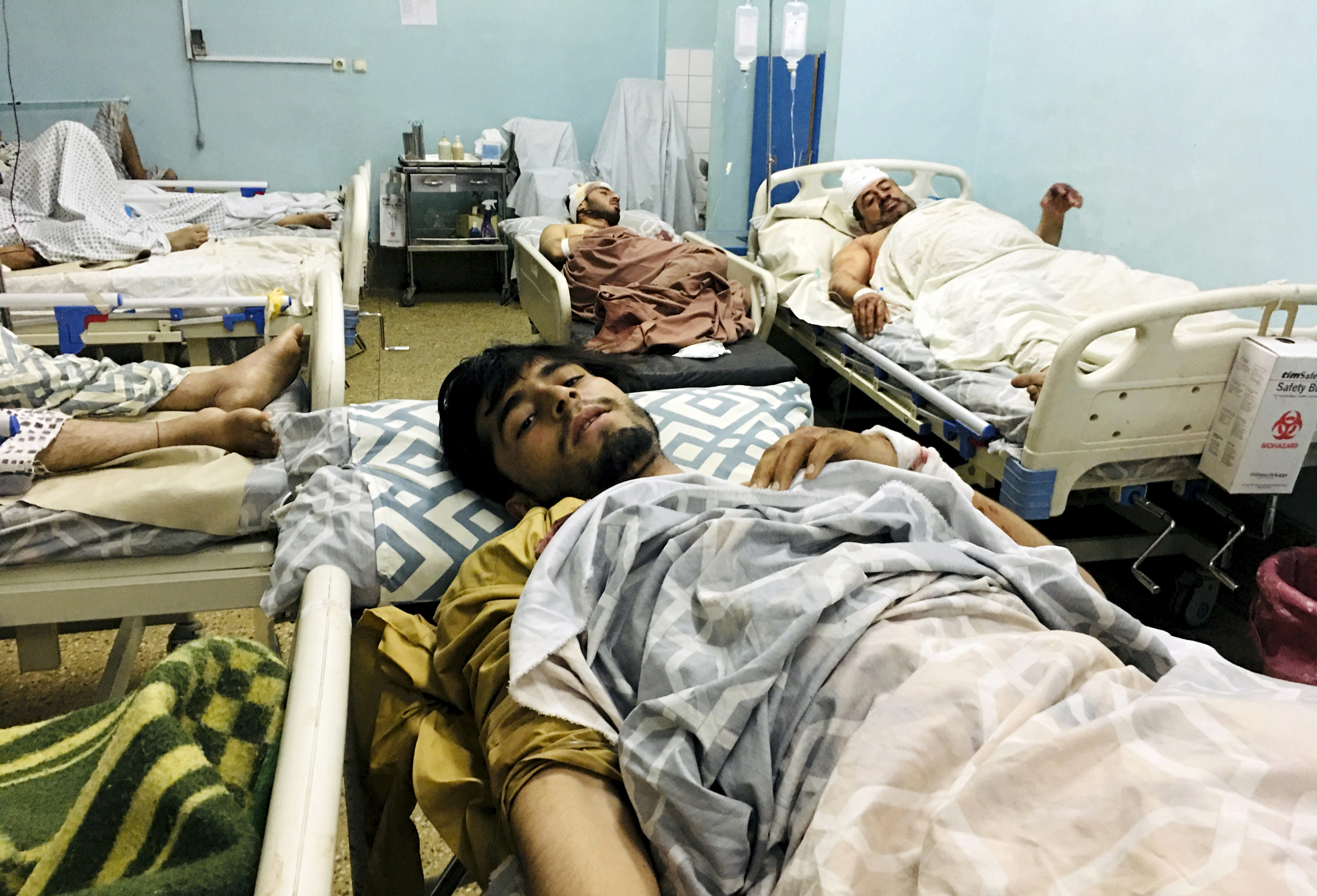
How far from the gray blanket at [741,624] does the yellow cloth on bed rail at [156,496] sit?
0.69 metres

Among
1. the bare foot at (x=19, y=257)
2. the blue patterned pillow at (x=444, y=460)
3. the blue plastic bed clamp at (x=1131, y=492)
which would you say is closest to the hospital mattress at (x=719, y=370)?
the blue patterned pillow at (x=444, y=460)

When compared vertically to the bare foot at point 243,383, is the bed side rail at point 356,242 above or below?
above

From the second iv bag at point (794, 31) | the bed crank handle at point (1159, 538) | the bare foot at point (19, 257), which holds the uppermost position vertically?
the second iv bag at point (794, 31)

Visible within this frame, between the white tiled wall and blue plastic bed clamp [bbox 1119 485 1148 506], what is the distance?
13.6ft

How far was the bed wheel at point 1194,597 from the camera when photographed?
7.45ft

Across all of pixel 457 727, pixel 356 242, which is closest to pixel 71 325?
pixel 356 242

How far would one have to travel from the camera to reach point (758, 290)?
331cm

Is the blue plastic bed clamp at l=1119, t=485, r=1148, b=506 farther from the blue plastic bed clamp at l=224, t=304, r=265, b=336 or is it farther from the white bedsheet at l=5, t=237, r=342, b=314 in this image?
the blue plastic bed clamp at l=224, t=304, r=265, b=336

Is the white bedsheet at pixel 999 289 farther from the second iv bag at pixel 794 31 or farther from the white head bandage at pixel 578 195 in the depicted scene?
the white head bandage at pixel 578 195

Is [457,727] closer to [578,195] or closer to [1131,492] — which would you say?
[1131,492]

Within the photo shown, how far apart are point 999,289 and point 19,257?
11.2 feet

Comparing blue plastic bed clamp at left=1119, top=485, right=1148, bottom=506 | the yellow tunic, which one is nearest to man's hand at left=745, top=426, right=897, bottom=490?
the yellow tunic

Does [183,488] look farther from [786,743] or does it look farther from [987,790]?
[987,790]

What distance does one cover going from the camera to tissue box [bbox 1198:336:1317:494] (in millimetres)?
1910
